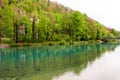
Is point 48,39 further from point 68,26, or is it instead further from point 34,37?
point 68,26

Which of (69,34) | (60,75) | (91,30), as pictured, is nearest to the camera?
(60,75)

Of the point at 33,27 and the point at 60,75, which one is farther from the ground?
the point at 33,27

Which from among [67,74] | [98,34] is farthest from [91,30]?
[67,74]

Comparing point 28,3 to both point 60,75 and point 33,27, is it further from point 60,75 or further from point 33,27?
point 60,75

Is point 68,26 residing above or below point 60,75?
above

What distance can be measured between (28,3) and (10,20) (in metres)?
45.9

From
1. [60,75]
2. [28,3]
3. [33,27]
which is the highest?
[28,3]

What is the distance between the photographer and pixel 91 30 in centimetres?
8150

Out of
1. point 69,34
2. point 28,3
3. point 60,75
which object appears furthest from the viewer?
point 28,3

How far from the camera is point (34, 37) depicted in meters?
59.5

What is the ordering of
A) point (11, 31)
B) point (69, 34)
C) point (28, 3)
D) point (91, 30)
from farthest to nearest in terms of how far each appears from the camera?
point (28, 3), point (91, 30), point (69, 34), point (11, 31)

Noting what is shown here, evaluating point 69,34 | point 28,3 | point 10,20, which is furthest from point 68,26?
point 28,3

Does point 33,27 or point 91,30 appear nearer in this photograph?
point 33,27

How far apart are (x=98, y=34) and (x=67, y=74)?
6949cm
